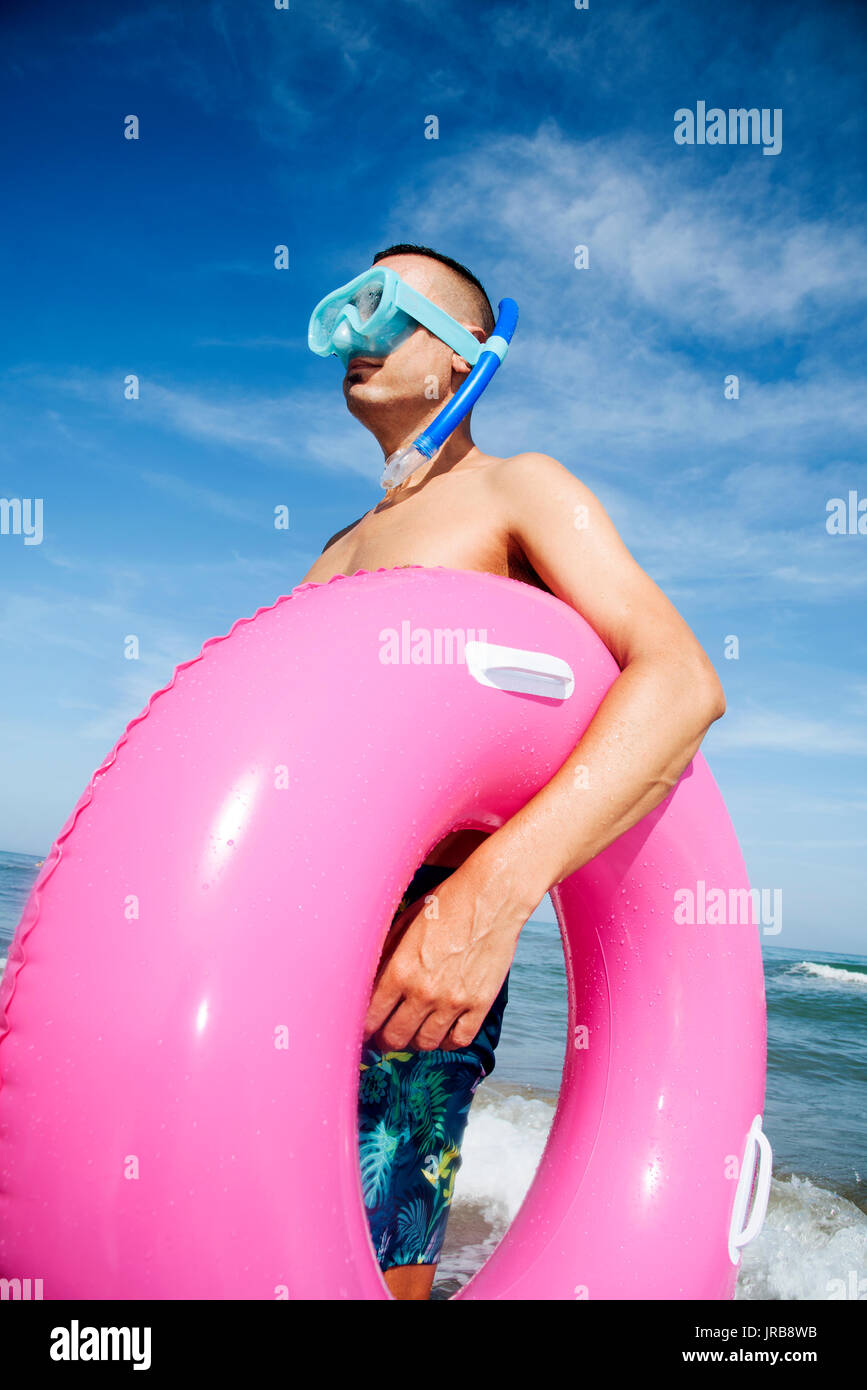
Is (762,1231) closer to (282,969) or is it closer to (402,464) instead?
(402,464)

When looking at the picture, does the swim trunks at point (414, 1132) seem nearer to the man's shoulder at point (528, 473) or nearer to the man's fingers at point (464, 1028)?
the man's fingers at point (464, 1028)

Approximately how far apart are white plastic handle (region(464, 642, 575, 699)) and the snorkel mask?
0.70 metres

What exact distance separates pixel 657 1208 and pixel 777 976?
16.3 m

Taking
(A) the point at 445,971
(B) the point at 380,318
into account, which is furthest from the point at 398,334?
(A) the point at 445,971

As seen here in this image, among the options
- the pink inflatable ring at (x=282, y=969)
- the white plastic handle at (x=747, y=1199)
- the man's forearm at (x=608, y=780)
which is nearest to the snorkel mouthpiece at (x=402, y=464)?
the pink inflatable ring at (x=282, y=969)

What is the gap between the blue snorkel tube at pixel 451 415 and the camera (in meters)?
1.77

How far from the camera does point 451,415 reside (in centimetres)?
178

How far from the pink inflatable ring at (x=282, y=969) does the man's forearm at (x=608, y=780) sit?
0.25ft

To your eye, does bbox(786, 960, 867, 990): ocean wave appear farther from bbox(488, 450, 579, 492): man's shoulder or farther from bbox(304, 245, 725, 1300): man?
bbox(488, 450, 579, 492): man's shoulder

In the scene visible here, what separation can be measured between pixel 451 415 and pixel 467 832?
0.86 m

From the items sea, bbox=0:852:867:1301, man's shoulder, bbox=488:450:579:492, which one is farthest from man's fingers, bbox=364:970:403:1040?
man's shoulder, bbox=488:450:579:492

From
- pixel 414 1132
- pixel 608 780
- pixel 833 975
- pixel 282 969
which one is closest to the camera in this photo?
pixel 282 969

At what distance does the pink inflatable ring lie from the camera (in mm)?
830
